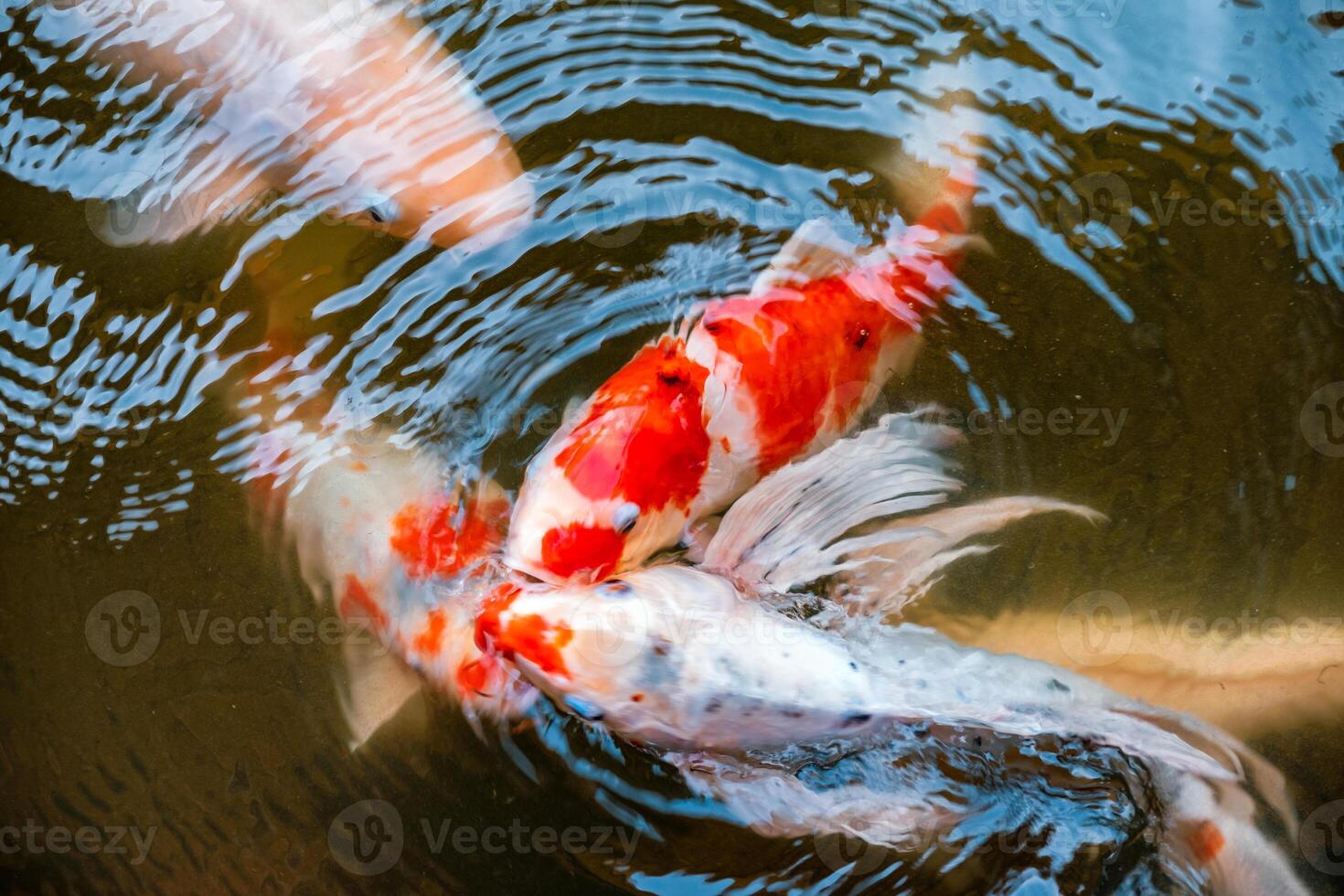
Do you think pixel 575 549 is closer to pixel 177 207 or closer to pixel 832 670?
pixel 832 670

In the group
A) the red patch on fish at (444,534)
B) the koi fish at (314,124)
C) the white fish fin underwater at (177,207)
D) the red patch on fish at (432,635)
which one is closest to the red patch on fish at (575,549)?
the red patch on fish at (444,534)

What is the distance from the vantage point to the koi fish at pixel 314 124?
292 centimetres

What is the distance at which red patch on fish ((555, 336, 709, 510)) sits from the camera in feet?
7.89

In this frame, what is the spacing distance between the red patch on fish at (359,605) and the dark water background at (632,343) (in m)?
0.12

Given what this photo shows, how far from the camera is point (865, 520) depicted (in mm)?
2631

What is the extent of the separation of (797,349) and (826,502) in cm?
40

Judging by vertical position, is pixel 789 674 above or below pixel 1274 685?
above

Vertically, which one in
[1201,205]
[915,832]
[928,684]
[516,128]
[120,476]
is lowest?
[915,832]

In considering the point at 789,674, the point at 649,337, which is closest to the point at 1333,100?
the point at 649,337

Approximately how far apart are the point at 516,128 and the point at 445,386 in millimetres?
845

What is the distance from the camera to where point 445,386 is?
2721 millimetres

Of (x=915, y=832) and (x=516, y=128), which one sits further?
(x=516, y=128)

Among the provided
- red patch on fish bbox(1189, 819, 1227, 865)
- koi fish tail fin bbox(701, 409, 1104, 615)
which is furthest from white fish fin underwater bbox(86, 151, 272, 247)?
red patch on fish bbox(1189, 819, 1227, 865)

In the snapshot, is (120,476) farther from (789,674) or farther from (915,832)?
(915,832)
